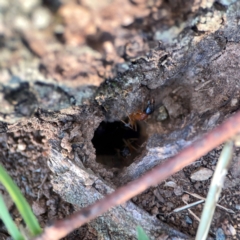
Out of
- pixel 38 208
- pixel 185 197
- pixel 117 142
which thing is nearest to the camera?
pixel 185 197

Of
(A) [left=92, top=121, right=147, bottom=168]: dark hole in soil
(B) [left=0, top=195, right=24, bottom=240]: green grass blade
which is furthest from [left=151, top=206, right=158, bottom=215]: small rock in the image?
(B) [left=0, top=195, right=24, bottom=240]: green grass blade

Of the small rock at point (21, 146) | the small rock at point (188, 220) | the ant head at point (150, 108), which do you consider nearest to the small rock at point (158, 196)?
the small rock at point (188, 220)

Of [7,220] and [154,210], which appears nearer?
[7,220]

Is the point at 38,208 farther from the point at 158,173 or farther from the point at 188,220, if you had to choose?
the point at 158,173

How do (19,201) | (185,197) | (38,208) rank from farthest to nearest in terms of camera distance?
(38,208) < (185,197) < (19,201)

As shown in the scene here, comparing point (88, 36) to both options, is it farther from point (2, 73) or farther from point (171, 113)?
point (171, 113)

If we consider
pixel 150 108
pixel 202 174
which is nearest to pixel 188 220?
pixel 202 174

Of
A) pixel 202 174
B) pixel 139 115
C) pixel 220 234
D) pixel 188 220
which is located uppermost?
pixel 139 115
